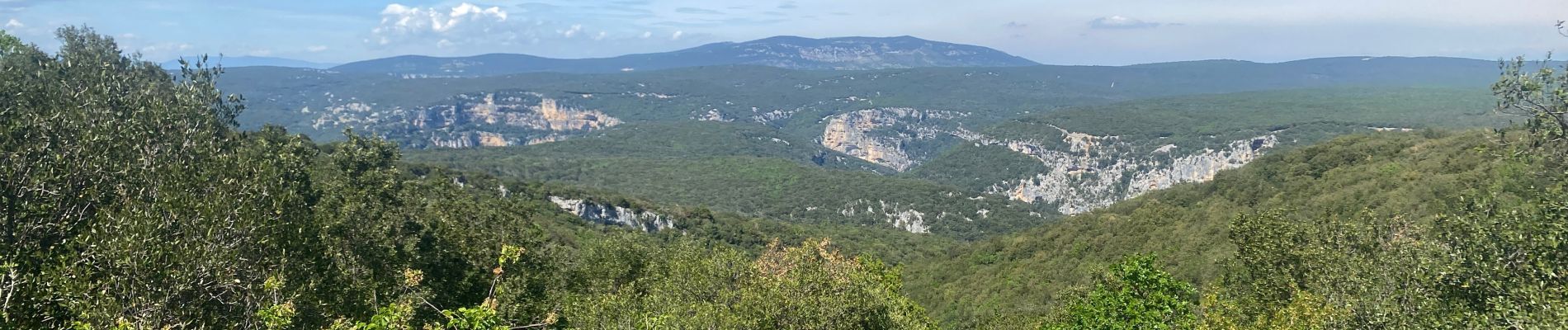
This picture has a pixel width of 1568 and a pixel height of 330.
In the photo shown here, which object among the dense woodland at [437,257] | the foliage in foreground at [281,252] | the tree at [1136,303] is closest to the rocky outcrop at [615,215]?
the dense woodland at [437,257]

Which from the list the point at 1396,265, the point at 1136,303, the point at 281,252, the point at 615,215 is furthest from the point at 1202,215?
the point at 615,215

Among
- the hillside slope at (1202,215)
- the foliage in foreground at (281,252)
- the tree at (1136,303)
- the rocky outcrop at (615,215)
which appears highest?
the foliage in foreground at (281,252)

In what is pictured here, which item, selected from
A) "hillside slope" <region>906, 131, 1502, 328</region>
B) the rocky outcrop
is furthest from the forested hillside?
the rocky outcrop

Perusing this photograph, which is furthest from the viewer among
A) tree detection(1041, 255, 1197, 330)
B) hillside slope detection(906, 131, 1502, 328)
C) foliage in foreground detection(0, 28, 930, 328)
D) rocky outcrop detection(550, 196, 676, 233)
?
rocky outcrop detection(550, 196, 676, 233)

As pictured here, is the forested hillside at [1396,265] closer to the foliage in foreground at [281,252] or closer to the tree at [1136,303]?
the tree at [1136,303]

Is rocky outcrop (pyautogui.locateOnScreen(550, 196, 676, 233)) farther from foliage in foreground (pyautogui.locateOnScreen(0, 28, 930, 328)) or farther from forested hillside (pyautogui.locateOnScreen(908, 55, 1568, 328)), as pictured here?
foliage in foreground (pyautogui.locateOnScreen(0, 28, 930, 328))

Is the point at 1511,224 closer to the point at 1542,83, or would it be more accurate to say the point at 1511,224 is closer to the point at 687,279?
the point at 1542,83
